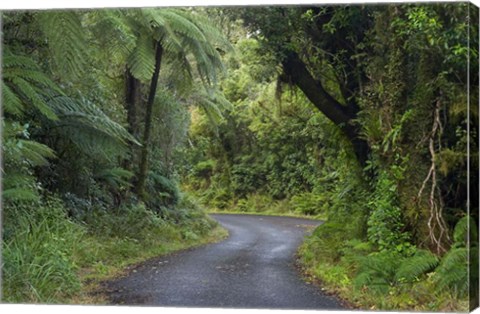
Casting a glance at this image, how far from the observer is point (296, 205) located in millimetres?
5234

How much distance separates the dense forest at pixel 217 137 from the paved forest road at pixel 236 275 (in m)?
0.12

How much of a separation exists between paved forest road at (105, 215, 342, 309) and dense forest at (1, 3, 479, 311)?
0.38ft

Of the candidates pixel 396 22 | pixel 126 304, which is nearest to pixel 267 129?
pixel 396 22

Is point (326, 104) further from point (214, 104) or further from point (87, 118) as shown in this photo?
point (87, 118)

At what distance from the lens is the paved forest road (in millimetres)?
4629

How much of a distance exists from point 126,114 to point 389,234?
235cm

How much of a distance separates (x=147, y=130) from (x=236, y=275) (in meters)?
1.42

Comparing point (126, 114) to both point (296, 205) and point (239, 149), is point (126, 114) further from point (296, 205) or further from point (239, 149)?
point (296, 205)

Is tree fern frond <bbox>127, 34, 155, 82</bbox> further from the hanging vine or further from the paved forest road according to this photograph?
the hanging vine

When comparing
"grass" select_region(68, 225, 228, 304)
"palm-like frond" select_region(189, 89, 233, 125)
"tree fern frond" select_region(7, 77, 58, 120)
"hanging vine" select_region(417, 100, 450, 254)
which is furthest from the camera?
"palm-like frond" select_region(189, 89, 233, 125)

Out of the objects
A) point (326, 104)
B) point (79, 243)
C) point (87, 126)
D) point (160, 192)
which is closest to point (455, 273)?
point (326, 104)

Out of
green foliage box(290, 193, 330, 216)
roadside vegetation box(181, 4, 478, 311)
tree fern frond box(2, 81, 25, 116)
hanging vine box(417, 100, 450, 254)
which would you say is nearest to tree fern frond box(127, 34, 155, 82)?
roadside vegetation box(181, 4, 478, 311)

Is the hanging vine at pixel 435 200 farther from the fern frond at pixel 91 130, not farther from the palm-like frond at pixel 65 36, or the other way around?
the palm-like frond at pixel 65 36

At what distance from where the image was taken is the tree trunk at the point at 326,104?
525cm
